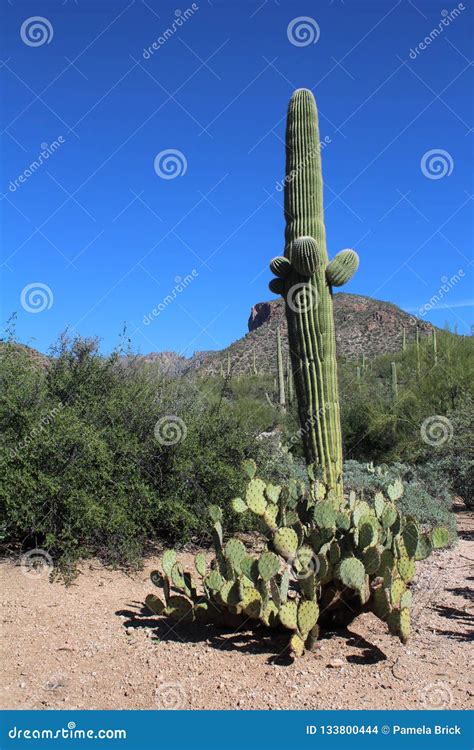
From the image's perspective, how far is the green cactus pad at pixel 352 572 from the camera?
4.11m

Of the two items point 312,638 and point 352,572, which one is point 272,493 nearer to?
point 352,572

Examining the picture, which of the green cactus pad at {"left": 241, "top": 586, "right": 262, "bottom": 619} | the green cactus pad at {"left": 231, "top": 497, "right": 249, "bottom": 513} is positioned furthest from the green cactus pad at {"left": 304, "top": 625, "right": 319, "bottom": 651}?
the green cactus pad at {"left": 231, "top": 497, "right": 249, "bottom": 513}

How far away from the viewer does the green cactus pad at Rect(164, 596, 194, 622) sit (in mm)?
4578

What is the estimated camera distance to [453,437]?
11.4 m

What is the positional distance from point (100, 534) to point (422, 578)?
10.6 ft

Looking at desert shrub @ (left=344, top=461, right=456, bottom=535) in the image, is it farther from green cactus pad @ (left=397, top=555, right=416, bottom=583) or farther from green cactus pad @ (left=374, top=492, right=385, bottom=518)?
green cactus pad @ (left=397, top=555, right=416, bottom=583)

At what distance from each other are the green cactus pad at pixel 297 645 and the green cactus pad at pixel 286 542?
0.63m

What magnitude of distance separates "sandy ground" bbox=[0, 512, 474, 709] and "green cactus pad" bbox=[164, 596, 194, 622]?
0.14 metres

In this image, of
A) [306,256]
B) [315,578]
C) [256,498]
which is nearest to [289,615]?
[315,578]

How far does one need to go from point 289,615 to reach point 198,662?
669 millimetres

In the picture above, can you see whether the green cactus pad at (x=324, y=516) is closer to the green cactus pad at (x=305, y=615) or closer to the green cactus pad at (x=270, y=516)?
the green cactus pad at (x=305, y=615)

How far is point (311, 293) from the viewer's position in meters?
8.17

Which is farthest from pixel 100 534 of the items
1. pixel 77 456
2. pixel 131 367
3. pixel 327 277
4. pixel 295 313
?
pixel 327 277

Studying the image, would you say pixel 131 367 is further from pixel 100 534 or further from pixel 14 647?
pixel 14 647
